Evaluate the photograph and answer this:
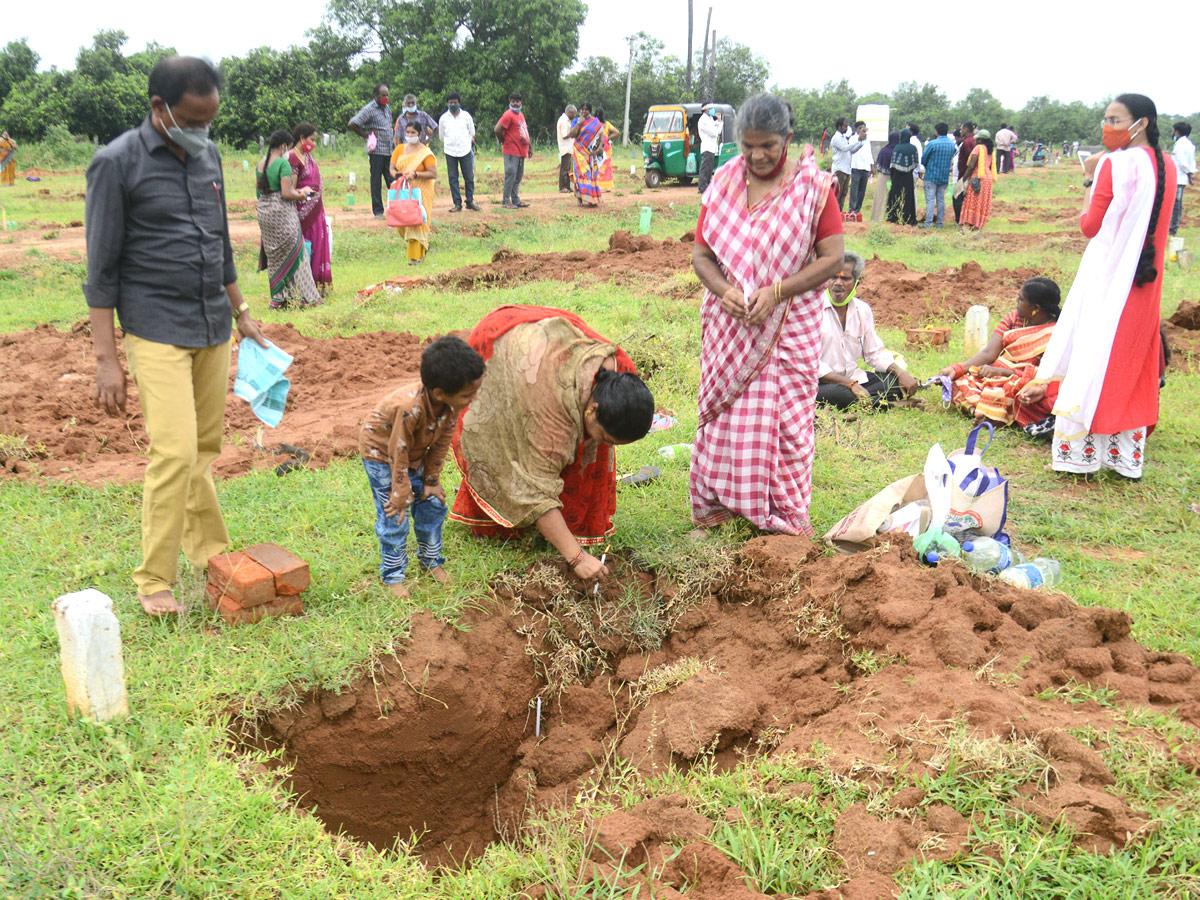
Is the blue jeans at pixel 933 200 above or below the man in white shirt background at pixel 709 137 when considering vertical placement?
below

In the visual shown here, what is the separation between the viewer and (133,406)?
6.28 m

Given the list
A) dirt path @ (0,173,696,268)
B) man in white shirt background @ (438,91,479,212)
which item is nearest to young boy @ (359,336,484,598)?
dirt path @ (0,173,696,268)

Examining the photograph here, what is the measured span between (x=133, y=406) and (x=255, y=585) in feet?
11.6

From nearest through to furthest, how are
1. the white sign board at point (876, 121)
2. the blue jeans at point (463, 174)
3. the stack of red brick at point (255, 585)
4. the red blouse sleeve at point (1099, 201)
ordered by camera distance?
the stack of red brick at point (255, 585) → the red blouse sleeve at point (1099, 201) → the blue jeans at point (463, 174) → the white sign board at point (876, 121)

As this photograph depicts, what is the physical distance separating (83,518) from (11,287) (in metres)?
7.35

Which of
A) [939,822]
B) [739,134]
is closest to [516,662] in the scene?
[939,822]

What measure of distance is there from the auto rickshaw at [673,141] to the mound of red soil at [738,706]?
62.5ft

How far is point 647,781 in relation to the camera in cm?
299

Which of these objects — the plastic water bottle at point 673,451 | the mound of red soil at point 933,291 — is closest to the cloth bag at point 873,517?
the plastic water bottle at point 673,451

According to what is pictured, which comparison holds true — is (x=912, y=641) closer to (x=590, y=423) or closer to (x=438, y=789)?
(x=590, y=423)

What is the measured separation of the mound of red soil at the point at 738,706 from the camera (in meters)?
2.52

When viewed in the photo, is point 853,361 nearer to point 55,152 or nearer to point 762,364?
point 762,364

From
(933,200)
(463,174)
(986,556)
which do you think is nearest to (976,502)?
(986,556)

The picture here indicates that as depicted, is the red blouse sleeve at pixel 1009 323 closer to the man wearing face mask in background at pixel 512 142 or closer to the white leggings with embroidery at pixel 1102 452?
the white leggings with embroidery at pixel 1102 452
